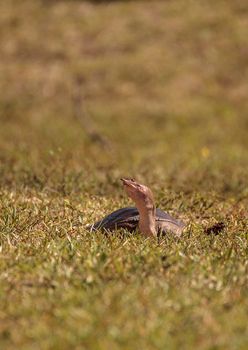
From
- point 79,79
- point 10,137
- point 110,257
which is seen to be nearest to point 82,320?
point 110,257

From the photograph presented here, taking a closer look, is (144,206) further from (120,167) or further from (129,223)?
(120,167)

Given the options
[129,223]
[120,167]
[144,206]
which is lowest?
[120,167]

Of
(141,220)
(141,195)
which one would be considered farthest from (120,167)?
(141,220)

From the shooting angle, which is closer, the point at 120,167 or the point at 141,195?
the point at 141,195

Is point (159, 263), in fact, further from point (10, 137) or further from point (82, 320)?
point (10, 137)

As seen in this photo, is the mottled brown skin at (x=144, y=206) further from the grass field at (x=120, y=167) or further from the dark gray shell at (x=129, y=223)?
the grass field at (x=120, y=167)

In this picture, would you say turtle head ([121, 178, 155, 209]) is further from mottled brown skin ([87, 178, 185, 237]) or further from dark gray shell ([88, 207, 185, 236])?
dark gray shell ([88, 207, 185, 236])

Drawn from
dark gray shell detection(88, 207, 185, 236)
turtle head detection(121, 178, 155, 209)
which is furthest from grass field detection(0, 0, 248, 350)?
turtle head detection(121, 178, 155, 209)

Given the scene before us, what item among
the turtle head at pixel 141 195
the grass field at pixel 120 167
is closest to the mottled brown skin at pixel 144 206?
the turtle head at pixel 141 195
